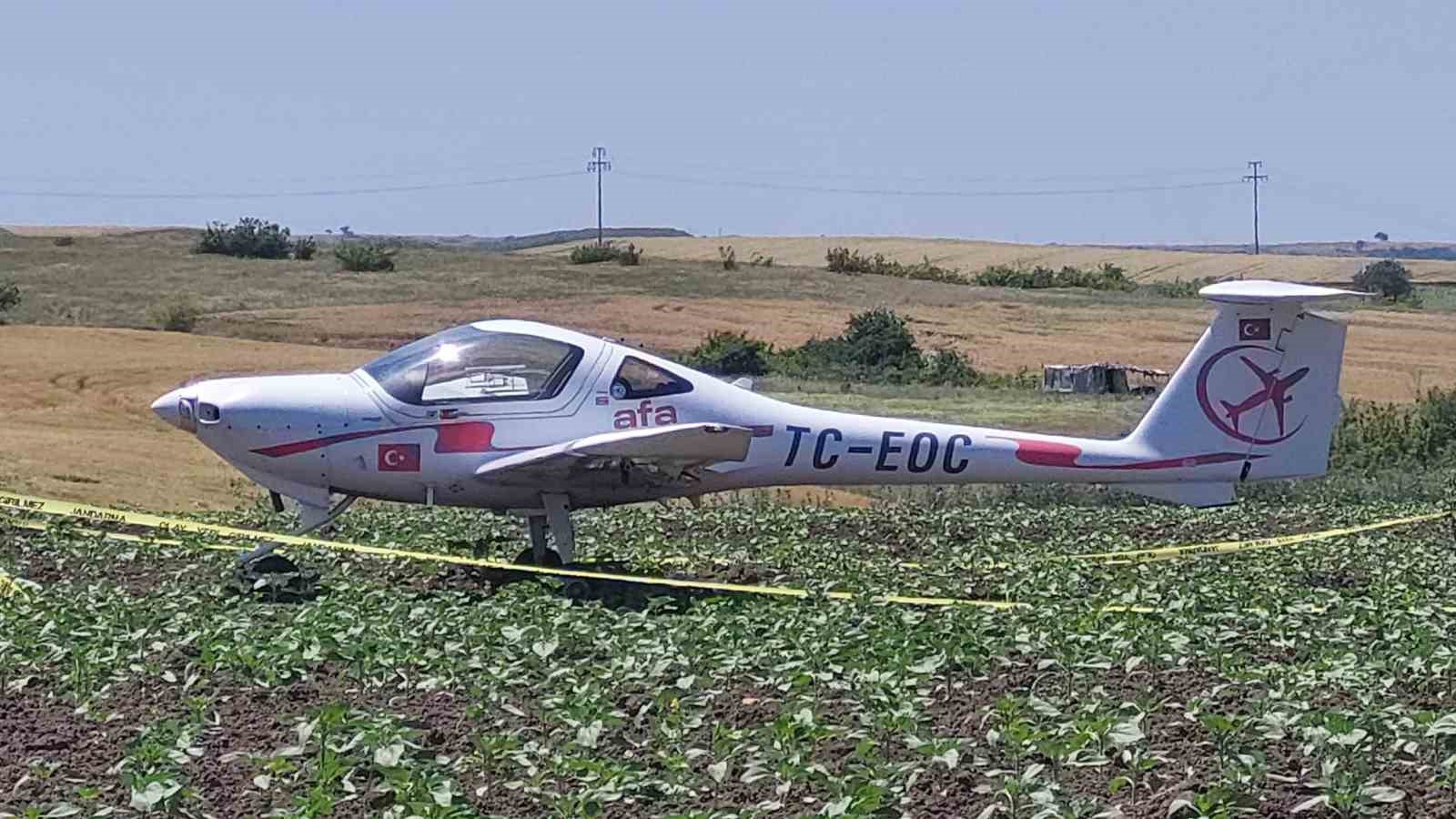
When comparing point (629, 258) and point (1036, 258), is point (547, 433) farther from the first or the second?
point (1036, 258)

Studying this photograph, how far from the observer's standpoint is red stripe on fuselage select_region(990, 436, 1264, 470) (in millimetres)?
14602

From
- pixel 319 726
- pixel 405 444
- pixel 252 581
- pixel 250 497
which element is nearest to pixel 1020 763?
pixel 319 726

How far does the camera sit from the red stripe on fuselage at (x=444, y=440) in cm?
1355

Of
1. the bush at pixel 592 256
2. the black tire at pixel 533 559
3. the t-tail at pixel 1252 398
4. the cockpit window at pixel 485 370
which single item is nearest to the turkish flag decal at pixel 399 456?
the cockpit window at pixel 485 370

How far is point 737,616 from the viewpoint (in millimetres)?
10469

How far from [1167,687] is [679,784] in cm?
270

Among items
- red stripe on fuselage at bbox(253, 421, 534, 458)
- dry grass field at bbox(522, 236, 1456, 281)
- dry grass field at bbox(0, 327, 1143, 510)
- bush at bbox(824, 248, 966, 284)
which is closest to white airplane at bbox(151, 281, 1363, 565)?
red stripe on fuselage at bbox(253, 421, 534, 458)

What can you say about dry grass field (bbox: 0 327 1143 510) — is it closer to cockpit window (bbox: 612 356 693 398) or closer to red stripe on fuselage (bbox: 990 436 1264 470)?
red stripe on fuselage (bbox: 990 436 1264 470)

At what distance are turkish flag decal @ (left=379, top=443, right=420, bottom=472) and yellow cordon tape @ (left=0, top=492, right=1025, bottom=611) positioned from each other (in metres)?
0.58

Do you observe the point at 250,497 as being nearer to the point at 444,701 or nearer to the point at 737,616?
the point at 737,616

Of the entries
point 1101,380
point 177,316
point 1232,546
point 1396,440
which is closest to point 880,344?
point 1101,380

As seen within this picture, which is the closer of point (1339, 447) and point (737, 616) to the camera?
point (737, 616)

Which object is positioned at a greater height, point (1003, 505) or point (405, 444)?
point (405, 444)

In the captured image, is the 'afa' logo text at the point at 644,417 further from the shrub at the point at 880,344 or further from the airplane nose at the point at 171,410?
the shrub at the point at 880,344
